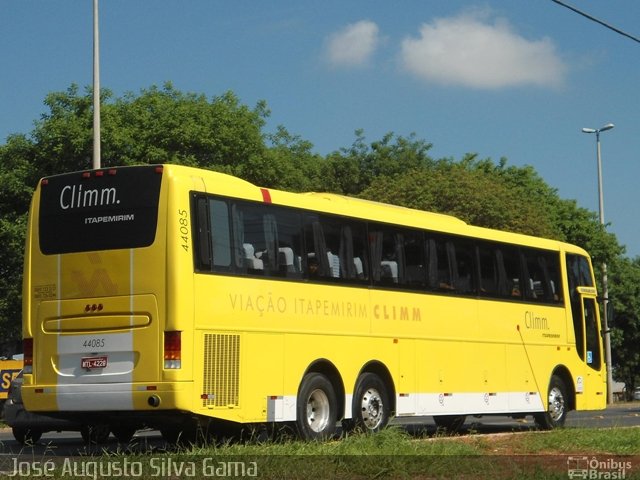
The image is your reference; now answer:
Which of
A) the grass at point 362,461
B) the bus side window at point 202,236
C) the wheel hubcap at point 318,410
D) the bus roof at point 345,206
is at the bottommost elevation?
the grass at point 362,461

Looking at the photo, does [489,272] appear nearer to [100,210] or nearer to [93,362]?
[100,210]

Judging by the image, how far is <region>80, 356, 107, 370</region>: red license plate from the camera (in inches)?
611

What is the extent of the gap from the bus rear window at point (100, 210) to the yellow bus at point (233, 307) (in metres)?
0.02

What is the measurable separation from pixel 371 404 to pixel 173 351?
179 inches

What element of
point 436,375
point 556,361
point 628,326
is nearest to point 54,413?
point 436,375

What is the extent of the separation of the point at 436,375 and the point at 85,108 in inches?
1127

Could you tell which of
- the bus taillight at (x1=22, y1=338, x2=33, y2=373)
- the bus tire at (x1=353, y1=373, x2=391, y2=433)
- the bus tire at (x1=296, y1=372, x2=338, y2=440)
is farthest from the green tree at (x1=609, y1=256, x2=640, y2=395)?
the bus taillight at (x1=22, y1=338, x2=33, y2=373)

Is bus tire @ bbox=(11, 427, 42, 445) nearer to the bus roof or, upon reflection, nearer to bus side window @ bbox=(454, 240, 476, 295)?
the bus roof

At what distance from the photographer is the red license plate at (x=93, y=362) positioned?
15.5 metres

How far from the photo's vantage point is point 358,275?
18656 millimetres

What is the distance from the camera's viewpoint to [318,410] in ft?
57.8

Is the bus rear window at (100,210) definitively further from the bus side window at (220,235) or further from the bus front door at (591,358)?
the bus front door at (591,358)

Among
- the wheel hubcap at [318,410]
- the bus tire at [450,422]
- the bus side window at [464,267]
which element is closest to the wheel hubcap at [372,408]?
the wheel hubcap at [318,410]

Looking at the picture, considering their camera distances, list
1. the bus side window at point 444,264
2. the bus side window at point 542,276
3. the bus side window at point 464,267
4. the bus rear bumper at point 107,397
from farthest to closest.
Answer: the bus side window at point 542,276 < the bus side window at point 464,267 < the bus side window at point 444,264 < the bus rear bumper at point 107,397
